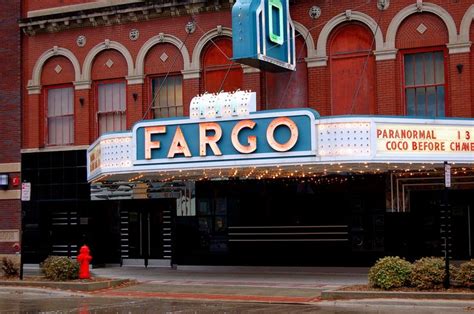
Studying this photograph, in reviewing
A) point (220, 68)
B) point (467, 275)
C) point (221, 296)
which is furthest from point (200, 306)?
point (220, 68)

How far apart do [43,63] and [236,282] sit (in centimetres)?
1352

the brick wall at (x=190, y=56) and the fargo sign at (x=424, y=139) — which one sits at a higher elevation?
the brick wall at (x=190, y=56)

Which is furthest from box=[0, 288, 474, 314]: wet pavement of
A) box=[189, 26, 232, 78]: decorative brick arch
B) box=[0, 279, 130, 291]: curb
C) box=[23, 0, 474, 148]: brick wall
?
box=[189, 26, 232, 78]: decorative brick arch

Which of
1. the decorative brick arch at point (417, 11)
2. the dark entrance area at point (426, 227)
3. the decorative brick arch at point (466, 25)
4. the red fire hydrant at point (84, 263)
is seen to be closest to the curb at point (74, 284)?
the red fire hydrant at point (84, 263)

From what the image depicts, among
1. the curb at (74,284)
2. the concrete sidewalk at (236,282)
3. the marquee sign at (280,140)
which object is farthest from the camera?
the curb at (74,284)

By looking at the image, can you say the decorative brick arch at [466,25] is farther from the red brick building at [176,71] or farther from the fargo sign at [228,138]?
the fargo sign at [228,138]

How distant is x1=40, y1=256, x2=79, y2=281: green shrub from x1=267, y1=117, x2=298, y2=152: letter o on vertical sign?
7.46 metres

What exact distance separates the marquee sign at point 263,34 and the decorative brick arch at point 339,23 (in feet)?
6.12

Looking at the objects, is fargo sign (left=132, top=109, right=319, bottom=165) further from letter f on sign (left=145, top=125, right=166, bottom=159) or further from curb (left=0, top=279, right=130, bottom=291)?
curb (left=0, top=279, right=130, bottom=291)

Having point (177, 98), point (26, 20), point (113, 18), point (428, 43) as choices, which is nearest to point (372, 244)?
point (428, 43)

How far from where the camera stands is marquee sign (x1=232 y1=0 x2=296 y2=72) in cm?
2436

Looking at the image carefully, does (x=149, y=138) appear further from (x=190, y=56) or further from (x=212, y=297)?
(x=190, y=56)

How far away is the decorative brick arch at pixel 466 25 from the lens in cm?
2589

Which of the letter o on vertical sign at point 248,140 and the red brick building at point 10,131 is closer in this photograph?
the letter o on vertical sign at point 248,140
